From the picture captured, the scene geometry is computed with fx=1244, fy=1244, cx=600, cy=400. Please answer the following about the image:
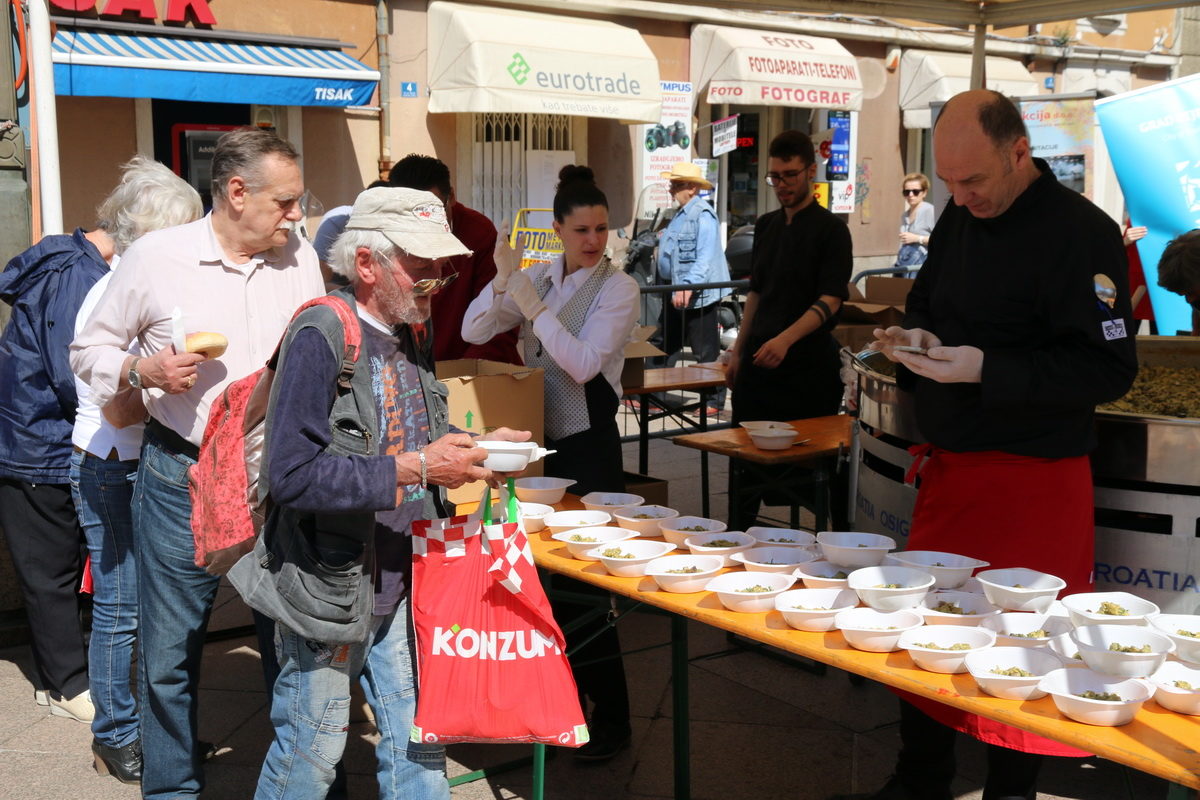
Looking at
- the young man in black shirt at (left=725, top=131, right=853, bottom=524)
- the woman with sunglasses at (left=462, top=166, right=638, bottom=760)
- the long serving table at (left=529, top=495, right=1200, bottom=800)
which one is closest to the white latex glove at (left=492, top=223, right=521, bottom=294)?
the woman with sunglasses at (left=462, top=166, right=638, bottom=760)

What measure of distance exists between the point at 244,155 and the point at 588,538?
1396mm

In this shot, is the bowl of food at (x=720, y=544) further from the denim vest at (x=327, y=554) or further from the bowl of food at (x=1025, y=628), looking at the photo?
the denim vest at (x=327, y=554)

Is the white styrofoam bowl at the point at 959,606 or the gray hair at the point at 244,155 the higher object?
the gray hair at the point at 244,155

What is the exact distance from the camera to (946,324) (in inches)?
134

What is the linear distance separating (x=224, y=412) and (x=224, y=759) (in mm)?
1738

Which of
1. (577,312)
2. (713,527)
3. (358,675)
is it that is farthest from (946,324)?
(358,675)

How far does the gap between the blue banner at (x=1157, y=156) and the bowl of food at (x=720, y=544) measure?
4.60 m

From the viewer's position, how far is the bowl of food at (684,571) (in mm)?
3084

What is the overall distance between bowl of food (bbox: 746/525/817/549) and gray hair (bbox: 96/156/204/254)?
2.00 metres

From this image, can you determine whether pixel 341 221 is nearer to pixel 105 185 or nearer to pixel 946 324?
pixel 946 324

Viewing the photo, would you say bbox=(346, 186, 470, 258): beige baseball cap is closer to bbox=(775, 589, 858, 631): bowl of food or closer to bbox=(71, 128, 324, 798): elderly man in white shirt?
bbox=(71, 128, 324, 798): elderly man in white shirt

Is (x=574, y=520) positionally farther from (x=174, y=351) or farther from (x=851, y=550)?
(x=174, y=351)

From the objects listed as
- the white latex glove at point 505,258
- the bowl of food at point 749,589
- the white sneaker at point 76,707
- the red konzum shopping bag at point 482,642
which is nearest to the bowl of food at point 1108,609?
the bowl of food at point 749,589

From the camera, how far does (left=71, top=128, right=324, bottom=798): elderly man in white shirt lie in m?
3.38
